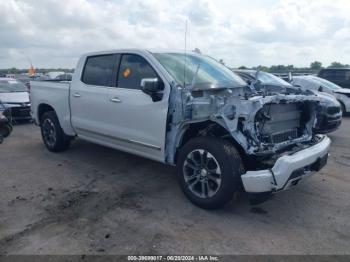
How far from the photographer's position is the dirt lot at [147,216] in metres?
3.25

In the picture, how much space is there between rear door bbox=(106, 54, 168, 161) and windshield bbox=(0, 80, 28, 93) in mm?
8166

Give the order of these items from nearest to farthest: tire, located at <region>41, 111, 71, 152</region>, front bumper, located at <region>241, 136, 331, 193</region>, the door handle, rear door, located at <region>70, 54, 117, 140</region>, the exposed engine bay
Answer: front bumper, located at <region>241, 136, 331, 193</region> < the exposed engine bay < the door handle < rear door, located at <region>70, 54, 117, 140</region> < tire, located at <region>41, 111, 71, 152</region>

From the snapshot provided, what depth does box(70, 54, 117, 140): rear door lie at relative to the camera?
17.1ft

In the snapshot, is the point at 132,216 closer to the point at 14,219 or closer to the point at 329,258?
the point at 14,219

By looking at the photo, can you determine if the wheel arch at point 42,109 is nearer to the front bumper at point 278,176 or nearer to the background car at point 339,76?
the front bumper at point 278,176

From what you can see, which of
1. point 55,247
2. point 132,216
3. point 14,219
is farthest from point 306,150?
point 14,219

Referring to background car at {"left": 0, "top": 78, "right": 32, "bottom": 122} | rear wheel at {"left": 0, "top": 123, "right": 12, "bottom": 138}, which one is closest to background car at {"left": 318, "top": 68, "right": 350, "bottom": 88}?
background car at {"left": 0, "top": 78, "right": 32, "bottom": 122}

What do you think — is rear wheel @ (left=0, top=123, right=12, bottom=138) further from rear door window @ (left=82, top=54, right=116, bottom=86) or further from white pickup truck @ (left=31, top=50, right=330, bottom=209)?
rear door window @ (left=82, top=54, right=116, bottom=86)

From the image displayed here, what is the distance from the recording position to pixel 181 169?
4160mm

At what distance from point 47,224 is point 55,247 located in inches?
21.5

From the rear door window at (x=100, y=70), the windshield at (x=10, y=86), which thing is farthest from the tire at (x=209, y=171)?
the windshield at (x=10, y=86)

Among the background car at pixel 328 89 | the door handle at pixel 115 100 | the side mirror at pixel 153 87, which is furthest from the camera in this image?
the background car at pixel 328 89

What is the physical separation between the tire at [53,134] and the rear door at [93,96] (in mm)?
712

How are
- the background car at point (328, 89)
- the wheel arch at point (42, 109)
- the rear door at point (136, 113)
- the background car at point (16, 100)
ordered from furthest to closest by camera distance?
1. the background car at point (328, 89)
2. the background car at point (16, 100)
3. the wheel arch at point (42, 109)
4. the rear door at point (136, 113)
